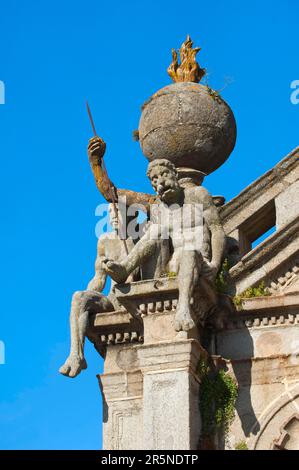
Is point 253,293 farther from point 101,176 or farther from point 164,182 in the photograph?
point 101,176

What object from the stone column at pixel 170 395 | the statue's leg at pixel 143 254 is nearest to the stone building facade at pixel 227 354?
the stone column at pixel 170 395

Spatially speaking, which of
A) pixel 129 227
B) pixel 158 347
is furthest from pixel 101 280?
pixel 158 347

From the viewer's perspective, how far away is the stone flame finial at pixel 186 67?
24.2m

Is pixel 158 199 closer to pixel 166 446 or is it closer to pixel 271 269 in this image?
pixel 271 269

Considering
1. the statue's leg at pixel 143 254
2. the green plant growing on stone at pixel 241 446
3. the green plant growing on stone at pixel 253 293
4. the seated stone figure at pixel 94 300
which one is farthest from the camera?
the green plant growing on stone at pixel 253 293

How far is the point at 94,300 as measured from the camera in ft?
72.1

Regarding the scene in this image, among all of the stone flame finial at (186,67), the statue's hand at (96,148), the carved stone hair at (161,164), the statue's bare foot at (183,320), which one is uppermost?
the stone flame finial at (186,67)

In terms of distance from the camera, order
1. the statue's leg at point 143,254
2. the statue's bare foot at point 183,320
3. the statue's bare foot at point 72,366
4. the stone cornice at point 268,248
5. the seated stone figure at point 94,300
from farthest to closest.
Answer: the stone cornice at point 268,248 < the statue's leg at point 143,254 < the seated stone figure at point 94,300 < the statue's bare foot at point 72,366 < the statue's bare foot at point 183,320

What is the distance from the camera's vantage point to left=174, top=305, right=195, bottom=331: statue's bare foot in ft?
66.6

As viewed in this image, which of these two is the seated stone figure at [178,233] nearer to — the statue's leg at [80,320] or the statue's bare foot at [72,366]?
the statue's leg at [80,320]

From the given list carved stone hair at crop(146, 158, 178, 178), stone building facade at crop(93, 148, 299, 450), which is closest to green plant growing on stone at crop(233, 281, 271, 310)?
stone building facade at crop(93, 148, 299, 450)

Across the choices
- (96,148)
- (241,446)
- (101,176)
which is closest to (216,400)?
(241,446)

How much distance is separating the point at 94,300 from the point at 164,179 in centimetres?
196

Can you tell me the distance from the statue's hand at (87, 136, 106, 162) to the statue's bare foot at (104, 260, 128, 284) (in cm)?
213
